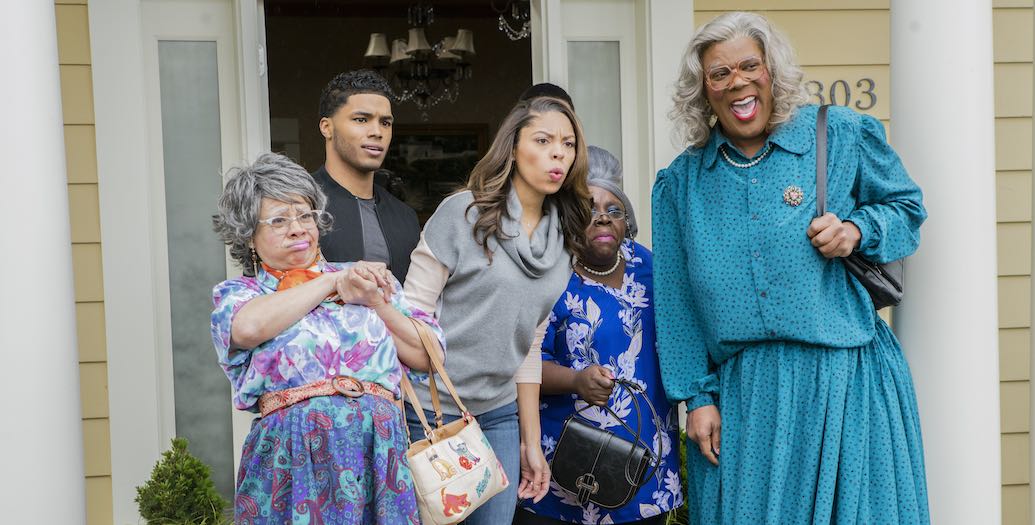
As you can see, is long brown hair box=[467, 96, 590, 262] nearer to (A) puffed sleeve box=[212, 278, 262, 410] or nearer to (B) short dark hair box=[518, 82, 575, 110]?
(B) short dark hair box=[518, 82, 575, 110]

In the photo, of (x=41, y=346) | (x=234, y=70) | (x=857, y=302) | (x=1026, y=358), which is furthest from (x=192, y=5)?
(x=1026, y=358)

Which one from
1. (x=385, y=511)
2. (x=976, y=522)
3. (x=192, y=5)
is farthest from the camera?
(x=192, y=5)

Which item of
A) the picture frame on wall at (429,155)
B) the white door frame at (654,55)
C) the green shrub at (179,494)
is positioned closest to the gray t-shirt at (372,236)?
the green shrub at (179,494)

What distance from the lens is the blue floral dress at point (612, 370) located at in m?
2.65

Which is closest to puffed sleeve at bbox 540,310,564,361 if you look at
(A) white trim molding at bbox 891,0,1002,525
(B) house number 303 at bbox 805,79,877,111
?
(A) white trim molding at bbox 891,0,1002,525

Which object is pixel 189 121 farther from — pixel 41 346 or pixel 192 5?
pixel 41 346

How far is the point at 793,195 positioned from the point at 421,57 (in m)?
5.17

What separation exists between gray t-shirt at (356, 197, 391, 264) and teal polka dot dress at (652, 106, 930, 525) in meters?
0.90

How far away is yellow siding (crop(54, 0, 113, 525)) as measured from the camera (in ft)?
11.7

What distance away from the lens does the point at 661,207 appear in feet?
8.71

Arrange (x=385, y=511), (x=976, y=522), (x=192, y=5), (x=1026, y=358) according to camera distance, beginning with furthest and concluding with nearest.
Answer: (x=1026, y=358) → (x=192, y=5) → (x=976, y=522) → (x=385, y=511)

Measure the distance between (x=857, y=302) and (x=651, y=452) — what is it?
26.1 inches

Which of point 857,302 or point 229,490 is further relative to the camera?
point 229,490

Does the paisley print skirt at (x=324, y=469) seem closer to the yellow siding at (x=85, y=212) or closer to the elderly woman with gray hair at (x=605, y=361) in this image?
the elderly woman with gray hair at (x=605, y=361)
